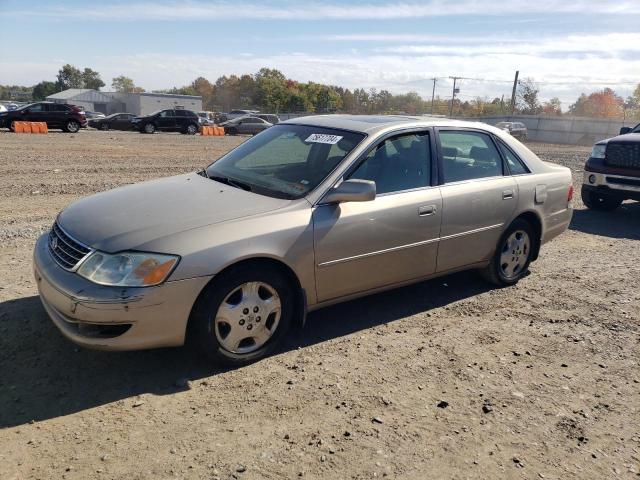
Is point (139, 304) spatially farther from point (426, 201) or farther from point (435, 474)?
point (426, 201)

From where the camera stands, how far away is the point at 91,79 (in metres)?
128

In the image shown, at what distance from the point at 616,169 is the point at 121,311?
831 centimetres

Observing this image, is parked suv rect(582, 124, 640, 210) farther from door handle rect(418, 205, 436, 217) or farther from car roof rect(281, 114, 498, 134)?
door handle rect(418, 205, 436, 217)

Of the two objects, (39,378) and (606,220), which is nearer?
(39,378)

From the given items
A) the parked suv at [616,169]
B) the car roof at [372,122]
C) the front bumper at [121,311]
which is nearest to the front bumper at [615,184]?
the parked suv at [616,169]

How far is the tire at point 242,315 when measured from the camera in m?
3.35

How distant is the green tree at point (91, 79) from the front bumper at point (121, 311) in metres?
138

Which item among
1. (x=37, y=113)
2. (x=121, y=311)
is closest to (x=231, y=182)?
(x=121, y=311)

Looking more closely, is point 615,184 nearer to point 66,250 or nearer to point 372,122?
point 372,122

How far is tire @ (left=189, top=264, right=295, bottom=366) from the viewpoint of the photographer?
3.35 meters

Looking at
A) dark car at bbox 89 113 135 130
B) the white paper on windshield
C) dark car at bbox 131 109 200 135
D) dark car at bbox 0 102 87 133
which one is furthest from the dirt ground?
dark car at bbox 89 113 135 130

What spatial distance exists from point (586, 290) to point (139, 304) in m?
4.41

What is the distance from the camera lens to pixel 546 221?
5488mm

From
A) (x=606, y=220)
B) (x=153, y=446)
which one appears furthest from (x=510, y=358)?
(x=606, y=220)
